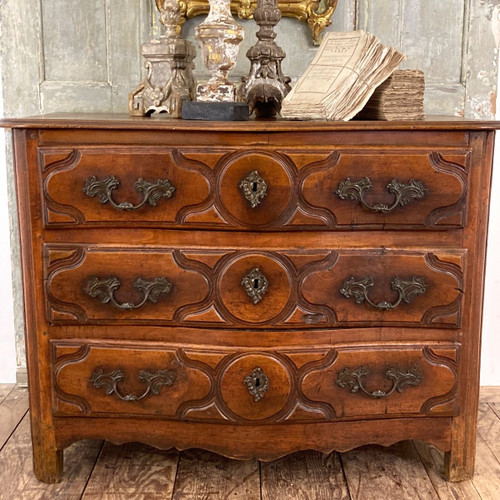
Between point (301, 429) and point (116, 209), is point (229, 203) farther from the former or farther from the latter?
point (301, 429)

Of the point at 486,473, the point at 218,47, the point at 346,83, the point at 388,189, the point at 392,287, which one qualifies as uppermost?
the point at 218,47

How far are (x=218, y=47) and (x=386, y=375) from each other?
1094mm

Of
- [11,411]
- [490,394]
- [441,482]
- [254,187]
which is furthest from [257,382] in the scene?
[490,394]

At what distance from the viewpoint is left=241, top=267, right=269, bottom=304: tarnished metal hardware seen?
1976mm

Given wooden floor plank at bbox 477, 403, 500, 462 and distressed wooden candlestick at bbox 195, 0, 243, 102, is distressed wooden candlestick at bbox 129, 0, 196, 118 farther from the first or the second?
wooden floor plank at bbox 477, 403, 500, 462

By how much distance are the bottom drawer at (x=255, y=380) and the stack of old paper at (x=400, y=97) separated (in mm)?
684

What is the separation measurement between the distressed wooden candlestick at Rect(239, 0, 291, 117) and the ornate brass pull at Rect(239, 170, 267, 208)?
458mm

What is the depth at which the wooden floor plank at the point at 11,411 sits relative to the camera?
2.55 m

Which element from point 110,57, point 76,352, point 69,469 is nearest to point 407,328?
point 76,352

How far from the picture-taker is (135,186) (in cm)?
195

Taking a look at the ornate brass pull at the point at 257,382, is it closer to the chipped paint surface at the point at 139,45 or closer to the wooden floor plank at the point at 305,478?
the wooden floor plank at the point at 305,478

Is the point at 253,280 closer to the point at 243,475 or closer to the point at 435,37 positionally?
the point at 243,475

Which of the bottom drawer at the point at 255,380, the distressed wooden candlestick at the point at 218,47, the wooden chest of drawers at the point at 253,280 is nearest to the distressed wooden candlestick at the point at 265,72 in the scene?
the distressed wooden candlestick at the point at 218,47

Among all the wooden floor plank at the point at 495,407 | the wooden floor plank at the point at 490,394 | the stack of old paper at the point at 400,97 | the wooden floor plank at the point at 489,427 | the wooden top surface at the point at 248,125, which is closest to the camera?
the wooden top surface at the point at 248,125
